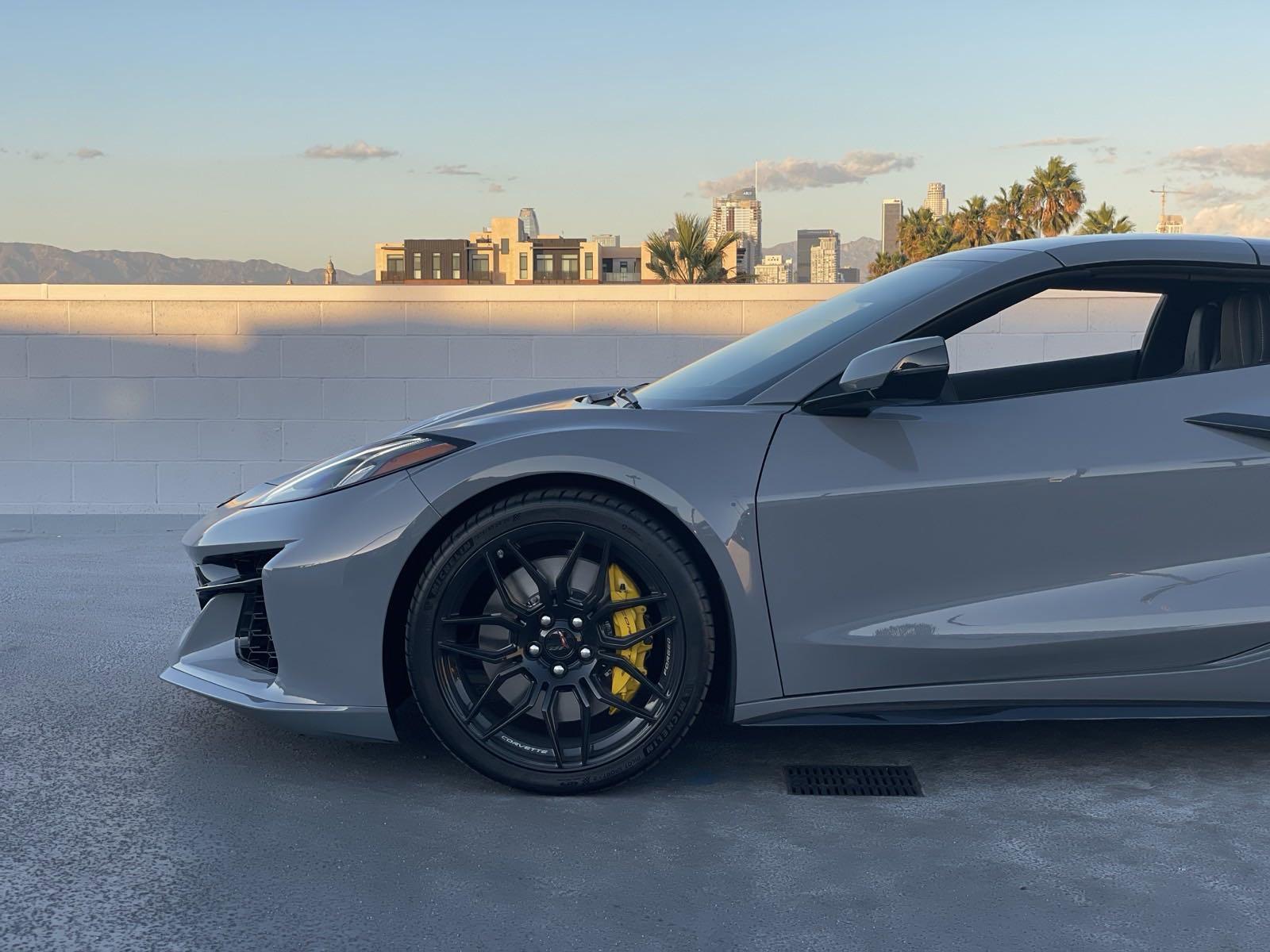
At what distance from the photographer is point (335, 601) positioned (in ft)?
10.7

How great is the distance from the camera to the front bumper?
326 centimetres

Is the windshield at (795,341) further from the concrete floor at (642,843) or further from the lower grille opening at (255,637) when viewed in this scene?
the lower grille opening at (255,637)

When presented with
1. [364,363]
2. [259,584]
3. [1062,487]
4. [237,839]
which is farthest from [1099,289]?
[364,363]

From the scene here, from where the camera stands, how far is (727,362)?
12.6 ft

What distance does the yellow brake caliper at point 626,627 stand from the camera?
329 centimetres

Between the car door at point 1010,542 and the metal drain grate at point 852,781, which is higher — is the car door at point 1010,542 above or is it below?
above

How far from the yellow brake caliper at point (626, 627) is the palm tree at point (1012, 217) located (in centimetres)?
6062

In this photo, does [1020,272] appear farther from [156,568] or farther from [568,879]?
[156,568]

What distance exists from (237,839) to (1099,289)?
2654 mm

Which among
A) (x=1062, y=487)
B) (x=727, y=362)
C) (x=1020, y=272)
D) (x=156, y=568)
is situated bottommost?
(x=156, y=568)

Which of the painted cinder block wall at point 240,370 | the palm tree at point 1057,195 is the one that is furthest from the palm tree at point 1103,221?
the painted cinder block wall at point 240,370

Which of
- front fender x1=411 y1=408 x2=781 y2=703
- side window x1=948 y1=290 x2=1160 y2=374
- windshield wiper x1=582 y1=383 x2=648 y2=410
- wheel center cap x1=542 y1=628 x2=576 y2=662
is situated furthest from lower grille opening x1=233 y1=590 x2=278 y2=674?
side window x1=948 y1=290 x2=1160 y2=374

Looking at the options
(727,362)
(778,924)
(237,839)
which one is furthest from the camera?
(727,362)

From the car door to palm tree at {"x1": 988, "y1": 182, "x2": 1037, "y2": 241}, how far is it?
197ft
